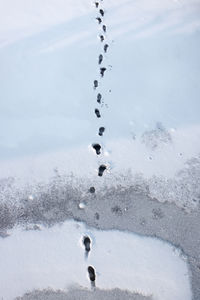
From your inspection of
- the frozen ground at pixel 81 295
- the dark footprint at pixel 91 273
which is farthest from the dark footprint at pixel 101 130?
the frozen ground at pixel 81 295

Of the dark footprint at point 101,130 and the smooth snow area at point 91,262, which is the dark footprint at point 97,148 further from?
the smooth snow area at point 91,262

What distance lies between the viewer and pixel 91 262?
2.01m

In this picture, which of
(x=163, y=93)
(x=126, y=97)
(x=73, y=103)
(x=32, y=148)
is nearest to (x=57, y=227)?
(x=32, y=148)

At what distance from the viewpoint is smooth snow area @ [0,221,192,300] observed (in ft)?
6.36

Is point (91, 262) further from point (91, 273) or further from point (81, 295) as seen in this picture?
point (81, 295)

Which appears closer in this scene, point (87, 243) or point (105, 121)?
point (87, 243)

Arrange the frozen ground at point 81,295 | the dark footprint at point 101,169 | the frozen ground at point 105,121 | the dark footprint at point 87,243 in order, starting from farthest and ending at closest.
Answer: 1. the dark footprint at point 101,169
2. the frozen ground at point 105,121
3. the dark footprint at point 87,243
4. the frozen ground at point 81,295

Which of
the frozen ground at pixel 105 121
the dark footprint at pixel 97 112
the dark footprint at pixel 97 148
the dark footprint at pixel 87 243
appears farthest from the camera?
the dark footprint at pixel 97 112

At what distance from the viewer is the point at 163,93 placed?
9.22ft

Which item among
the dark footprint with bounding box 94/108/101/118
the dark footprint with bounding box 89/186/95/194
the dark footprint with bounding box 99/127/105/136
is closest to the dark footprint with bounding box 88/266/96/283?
the dark footprint with bounding box 89/186/95/194

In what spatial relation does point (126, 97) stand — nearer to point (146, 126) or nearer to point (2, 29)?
point (146, 126)

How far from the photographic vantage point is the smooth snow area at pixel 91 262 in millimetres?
1938

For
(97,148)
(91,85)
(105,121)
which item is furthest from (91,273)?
(91,85)

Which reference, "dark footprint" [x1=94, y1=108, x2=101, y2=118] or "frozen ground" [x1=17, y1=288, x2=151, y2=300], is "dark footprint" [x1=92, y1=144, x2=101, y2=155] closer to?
"dark footprint" [x1=94, y1=108, x2=101, y2=118]
